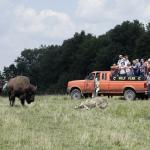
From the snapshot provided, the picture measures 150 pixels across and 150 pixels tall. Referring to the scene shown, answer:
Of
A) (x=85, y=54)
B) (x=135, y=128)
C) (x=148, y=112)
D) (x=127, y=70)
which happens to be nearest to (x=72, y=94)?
(x=127, y=70)

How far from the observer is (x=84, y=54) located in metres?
107

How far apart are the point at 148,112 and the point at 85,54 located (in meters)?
83.0

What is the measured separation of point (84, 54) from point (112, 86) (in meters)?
73.0

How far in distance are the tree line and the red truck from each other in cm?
3170

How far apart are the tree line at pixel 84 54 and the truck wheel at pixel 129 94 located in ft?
110

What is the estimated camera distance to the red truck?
3303 cm

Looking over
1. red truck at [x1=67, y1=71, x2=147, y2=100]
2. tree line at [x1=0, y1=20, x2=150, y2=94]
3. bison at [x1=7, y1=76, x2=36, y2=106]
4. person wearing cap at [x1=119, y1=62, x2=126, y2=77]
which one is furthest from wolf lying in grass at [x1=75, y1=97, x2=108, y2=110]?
tree line at [x1=0, y1=20, x2=150, y2=94]

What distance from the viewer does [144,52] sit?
82.9m

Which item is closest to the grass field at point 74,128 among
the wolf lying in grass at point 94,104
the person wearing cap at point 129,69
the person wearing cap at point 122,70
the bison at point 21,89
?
the wolf lying in grass at point 94,104

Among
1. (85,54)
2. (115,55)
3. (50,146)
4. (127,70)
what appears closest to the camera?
(50,146)

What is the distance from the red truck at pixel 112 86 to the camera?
1300 inches

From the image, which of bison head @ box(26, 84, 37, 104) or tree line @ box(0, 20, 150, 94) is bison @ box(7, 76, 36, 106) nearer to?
bison head @ box(26, 84, 37, 104)

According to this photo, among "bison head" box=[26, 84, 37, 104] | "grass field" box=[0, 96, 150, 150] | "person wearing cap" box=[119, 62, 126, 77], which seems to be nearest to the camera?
"grass field" box=[0, 96, 150, 150]

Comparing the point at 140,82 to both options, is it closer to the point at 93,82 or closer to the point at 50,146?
the point at 93,82
